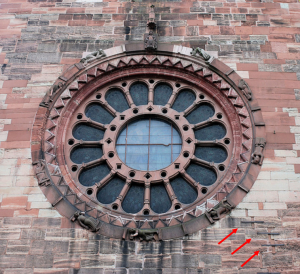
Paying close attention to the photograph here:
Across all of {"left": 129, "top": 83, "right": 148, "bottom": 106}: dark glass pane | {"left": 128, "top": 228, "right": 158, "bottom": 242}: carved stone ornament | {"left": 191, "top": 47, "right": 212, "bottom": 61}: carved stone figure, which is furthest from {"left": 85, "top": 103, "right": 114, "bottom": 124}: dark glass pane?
{"left": 128, "top": 228, "right": 158, "bottom": 242}: carved stone ornament

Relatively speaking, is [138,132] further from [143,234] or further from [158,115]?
[143,234]

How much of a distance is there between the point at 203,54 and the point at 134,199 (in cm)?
475

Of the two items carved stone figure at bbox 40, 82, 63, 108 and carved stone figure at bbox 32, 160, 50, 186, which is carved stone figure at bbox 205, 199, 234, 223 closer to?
carved stone figure at bbox 32, 160, 50, 186

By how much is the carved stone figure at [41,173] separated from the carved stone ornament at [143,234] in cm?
260

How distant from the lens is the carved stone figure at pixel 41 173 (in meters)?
14.1

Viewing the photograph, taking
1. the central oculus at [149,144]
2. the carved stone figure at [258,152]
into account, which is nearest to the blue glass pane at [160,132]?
the central oculus at [149,144]

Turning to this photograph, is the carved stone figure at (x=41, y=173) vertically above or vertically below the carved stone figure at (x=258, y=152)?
below

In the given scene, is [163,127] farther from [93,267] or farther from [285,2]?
[285,2]

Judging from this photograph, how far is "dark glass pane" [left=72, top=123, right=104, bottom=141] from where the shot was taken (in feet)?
51.4

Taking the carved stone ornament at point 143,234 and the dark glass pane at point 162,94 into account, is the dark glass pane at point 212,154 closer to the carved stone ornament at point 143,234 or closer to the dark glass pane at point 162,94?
the dark glass pane at point 162,94

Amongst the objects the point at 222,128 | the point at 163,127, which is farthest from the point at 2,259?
the point at 222,128

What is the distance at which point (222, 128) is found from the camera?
15.7m

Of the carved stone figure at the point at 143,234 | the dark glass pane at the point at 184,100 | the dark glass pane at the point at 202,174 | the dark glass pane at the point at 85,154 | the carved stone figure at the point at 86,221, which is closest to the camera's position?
the carved stone figure at the point at 143,234

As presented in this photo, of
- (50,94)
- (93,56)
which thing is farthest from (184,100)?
(50,94)
